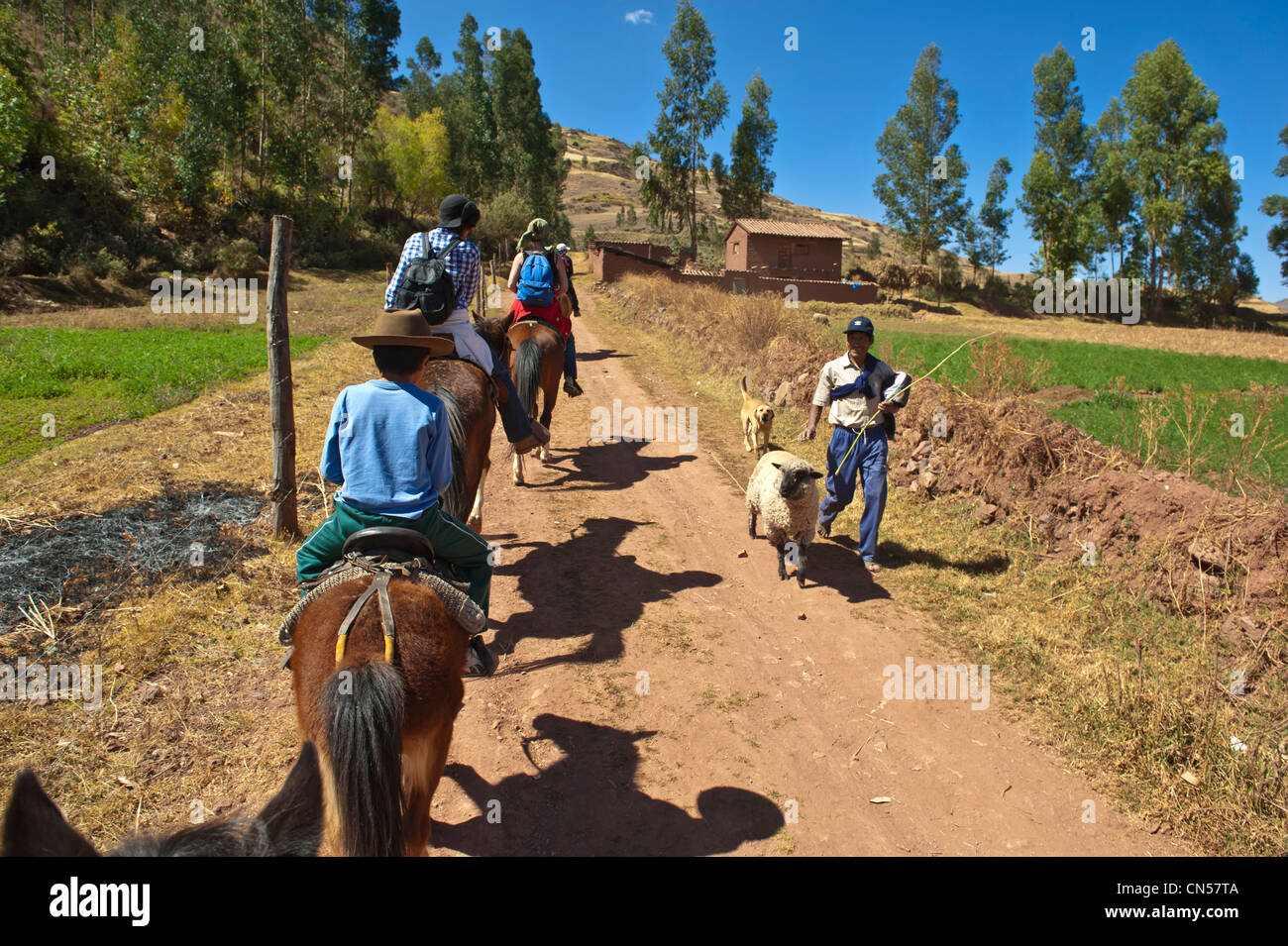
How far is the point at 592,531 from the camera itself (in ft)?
24.3

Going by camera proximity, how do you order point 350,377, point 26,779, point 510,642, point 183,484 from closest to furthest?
1. point 26,779
2. point 510,642
3. point 183,484
4. point 350,377

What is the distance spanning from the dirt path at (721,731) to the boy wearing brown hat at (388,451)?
5.34 ft

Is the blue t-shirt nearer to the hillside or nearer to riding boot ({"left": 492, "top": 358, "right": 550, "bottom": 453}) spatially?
riding boot ({"left": 492, "top": 358, "right": 550, "bottom": 453})

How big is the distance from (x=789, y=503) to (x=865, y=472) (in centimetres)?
99

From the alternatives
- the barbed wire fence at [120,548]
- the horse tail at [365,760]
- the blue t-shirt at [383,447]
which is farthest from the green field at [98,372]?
the horse tail at [365,760]

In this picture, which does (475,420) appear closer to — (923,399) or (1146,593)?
(1146,593)

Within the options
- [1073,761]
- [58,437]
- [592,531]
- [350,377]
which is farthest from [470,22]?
[1073,761]

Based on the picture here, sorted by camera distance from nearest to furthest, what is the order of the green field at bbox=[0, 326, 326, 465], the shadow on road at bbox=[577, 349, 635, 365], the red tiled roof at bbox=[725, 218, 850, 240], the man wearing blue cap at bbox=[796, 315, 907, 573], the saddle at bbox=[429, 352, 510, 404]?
the saddle at bbox=[429, 352, 510, 404]
the man wearing blue cap at bbox=[796, 315, 907, 573]
the green field at bbox=[0, 326, 326, 465]
the shadow on road at bbox=[577, 349, 635, 365]
the red tiled roof at bbox=[725, 218, 850, 240]

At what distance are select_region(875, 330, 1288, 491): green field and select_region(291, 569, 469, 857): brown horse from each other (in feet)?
22.5

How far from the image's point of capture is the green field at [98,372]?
9.97 m

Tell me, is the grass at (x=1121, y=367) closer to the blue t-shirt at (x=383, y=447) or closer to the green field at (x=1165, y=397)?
the green field at (x=1165, y=397)

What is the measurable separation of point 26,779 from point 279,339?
5907 mm

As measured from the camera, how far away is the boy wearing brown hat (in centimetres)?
311

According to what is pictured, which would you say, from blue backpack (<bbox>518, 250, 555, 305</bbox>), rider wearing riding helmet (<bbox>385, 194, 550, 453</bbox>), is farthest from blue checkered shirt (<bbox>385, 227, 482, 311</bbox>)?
blue backpack (<bbox>518, 250, 555, 305</bbox>)
